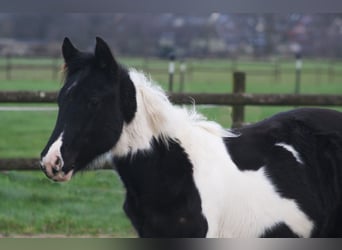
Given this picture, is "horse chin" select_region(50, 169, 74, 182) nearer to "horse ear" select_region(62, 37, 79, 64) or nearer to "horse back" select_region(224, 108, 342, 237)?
"horse ear" select_region(62, 37, 79, 64)

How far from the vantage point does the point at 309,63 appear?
46531 millimetres

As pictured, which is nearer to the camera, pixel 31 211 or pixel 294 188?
pixel 294 188

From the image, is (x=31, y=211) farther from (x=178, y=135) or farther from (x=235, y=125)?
(x=178, y=135)

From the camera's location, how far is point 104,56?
11.9 ft

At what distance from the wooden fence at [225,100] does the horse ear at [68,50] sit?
3.27 meters

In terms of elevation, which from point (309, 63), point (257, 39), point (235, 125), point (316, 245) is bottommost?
point (309, 63)

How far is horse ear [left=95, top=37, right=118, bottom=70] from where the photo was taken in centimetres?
357

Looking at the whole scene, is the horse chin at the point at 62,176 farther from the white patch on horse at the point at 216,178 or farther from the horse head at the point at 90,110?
the white patch on horse at the point at 216,178

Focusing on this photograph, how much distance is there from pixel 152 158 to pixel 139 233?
16.0 inches

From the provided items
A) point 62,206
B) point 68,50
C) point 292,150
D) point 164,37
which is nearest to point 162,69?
point 164,37

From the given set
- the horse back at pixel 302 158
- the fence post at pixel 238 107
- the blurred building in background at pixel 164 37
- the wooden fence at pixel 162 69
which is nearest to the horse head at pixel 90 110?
the horse back at pixel 302 158

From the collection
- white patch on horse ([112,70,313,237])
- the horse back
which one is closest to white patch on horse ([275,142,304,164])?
the horse back

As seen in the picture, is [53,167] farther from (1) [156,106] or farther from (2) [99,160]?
(1) [156,106]

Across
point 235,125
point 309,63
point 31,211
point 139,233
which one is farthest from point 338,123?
point 309,63
